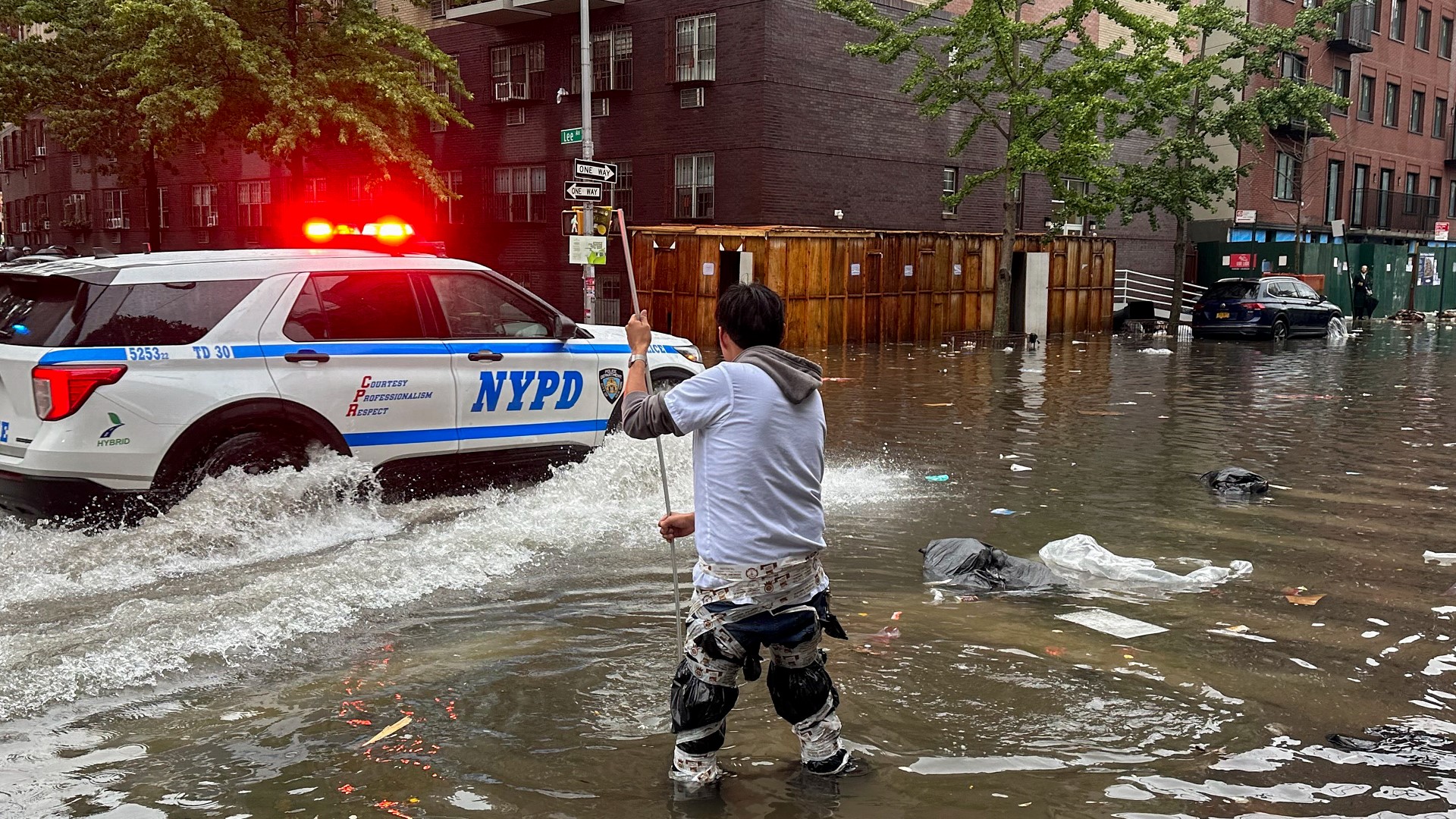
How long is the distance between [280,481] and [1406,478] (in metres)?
8.77

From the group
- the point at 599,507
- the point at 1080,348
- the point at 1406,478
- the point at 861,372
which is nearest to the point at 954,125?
the point at 1080,348

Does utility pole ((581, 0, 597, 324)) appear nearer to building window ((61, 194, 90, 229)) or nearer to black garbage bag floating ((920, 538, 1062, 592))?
black garbage bag floating ((920, 538, 1062, 592))

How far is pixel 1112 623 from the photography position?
237 inches

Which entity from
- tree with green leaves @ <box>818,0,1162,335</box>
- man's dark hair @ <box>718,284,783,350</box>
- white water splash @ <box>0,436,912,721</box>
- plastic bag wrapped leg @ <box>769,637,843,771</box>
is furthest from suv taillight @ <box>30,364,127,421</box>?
tree with green leaves @ <box>818,0,1162,335</box>

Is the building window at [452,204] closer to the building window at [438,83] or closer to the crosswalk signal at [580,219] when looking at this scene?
the building window at [438,83]

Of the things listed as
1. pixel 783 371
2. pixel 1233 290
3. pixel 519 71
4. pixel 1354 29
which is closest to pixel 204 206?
pixel 519 71

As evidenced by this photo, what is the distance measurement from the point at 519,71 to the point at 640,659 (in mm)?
31301

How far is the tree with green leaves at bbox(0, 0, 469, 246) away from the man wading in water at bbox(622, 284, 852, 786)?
22115 mm

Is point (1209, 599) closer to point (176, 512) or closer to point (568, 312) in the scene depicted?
point (176, 512)

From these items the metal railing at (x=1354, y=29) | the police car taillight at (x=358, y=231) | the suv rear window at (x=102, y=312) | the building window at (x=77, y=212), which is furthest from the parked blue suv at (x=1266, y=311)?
the building window at (x=77, y=212)

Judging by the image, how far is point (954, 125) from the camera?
116ft

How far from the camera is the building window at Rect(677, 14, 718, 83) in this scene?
3044cm

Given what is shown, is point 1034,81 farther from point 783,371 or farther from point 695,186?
point 783,371

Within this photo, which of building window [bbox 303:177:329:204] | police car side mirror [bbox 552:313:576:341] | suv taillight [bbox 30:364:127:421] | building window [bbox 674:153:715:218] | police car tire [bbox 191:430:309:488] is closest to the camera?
suv taillight [bbox 30:364:127:421]
